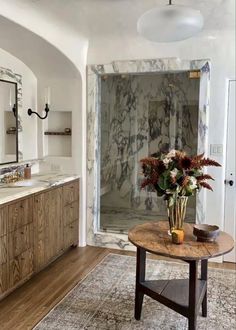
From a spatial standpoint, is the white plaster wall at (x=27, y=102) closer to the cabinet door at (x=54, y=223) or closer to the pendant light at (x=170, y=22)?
the cabinet door at (x=54, y=223)

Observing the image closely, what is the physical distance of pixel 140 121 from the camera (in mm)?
5043

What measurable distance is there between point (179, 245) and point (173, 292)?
0.43m

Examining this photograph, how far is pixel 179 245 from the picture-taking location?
232 cm

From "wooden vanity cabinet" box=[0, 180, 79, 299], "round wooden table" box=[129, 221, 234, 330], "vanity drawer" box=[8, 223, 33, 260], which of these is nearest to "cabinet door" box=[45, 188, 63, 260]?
"wooden vanity cabinet" box=[0, 180, 79, 299]

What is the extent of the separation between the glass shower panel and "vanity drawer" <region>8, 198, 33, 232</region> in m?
1.42

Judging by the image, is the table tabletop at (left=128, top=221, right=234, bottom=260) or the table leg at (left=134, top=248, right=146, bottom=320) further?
the table leg at (left=134, top=248, right=146, bottom=320)

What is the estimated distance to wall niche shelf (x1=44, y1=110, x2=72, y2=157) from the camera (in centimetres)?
436

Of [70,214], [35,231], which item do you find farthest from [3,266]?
[70,214]

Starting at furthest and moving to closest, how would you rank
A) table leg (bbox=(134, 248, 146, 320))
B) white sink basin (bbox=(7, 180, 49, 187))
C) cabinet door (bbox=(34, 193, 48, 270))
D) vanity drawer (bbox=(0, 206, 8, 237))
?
white sink basin (bbox=(7, 180, 49, 187)) < cabinet door (bbox=(34, 193, 48, 270)) < vanity drawer (bbox=(0, 206, 8, 237)) < table leg (bbox=(134, 248, 146, 320))

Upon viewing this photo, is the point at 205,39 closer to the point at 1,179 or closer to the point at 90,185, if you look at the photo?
the point at 90,185

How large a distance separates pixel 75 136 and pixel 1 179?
1.02 metres

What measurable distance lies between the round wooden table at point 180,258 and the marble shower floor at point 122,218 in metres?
1.67

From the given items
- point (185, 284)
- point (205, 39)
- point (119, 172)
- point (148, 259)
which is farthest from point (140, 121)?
point (185, 284)

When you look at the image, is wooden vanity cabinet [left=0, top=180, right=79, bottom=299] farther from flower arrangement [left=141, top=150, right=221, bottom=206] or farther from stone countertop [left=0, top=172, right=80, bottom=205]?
flower arrangement [left=141, top=150, right=221, bottom=206]
